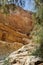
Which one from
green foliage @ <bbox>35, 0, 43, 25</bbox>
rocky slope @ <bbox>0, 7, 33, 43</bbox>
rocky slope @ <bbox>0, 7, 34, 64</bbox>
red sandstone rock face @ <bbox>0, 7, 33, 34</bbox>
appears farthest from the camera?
red sandstone rock face @ <bbox>0, 7, 33, 34</bbox>

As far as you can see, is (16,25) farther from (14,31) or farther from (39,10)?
(39,10)

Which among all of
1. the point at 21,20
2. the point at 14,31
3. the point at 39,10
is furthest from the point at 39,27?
the point at 21,20

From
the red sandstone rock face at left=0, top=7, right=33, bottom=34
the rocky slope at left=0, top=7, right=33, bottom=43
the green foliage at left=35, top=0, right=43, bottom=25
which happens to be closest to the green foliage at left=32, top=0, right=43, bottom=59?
the green foliage at left=35, top=0, right=43, bottom=25

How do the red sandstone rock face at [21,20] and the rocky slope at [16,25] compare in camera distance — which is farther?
the red sandstone rock face at [21,20]

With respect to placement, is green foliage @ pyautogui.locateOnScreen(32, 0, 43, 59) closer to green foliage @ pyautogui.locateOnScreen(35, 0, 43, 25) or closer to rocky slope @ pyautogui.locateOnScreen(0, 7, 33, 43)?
green foliage @ pyautogui.locateOnScreen(35, 0, 43, 25)

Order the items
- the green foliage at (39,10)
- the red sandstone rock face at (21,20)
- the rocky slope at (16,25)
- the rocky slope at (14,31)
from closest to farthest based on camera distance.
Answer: the green foliage at (39,10) < the rocky slope at (14,31) < the rocky slope at (16,25) < the red sandstone rock face at (21,20)

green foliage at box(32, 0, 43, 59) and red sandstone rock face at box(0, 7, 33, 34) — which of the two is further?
red sandstone rock face at box(0, 7, 33, 34)

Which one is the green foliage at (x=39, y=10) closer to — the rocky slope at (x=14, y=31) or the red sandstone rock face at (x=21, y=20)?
the rocky slope at (x=14, y=31)

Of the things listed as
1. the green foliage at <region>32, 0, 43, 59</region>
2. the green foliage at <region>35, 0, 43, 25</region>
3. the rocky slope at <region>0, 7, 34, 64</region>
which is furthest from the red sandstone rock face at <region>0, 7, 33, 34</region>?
the green foliage at <region>35, 0, 43, 25</region>

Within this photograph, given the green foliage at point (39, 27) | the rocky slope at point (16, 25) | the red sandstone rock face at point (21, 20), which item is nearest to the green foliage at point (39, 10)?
the green foliage at point (39, 27)

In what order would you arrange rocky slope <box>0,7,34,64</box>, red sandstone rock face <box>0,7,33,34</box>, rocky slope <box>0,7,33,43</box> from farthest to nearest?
red sandstone rock face <box>0,7,33,34</box>
rocky slope <box>0,7,33,43</box>
rocky slope <box>0,7,34,64</box>

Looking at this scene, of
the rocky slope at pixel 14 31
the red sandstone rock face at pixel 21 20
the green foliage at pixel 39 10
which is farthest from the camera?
the red sandstone rock face at pixel 21 20

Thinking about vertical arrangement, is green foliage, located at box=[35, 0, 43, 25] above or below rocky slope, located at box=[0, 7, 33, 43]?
above

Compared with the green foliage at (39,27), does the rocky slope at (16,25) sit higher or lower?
lower
